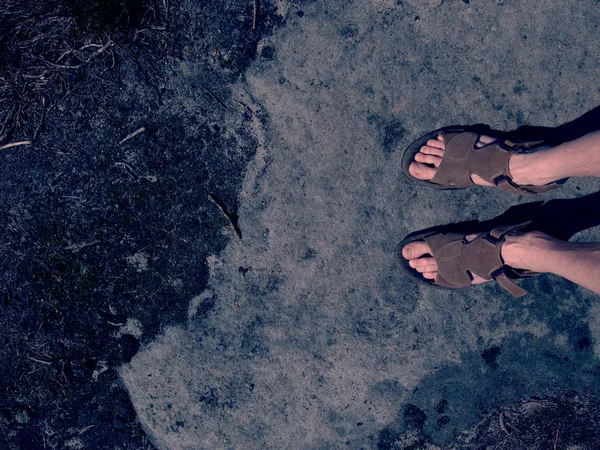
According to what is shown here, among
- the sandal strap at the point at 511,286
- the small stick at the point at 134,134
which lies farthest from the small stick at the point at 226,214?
the sandal strap at the point at 511,286

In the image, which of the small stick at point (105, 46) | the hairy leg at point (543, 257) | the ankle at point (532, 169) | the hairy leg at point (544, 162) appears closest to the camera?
the hairy leg at point (543, 257)

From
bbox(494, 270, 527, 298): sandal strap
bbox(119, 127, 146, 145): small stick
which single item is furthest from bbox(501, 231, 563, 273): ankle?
bbox(119, 127, 146, 145): small stick

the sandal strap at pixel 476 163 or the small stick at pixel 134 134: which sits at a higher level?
the sandal strap at pixel 476 163

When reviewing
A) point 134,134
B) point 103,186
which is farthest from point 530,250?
point 103,186

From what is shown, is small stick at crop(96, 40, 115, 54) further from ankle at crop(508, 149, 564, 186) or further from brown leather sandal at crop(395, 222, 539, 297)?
ankle at crop(508, 149, 564, 186)

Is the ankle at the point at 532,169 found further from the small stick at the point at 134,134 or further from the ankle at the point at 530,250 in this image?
the small stick at the point at 134,134

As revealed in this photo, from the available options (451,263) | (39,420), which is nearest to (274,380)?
(451,263)
